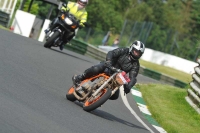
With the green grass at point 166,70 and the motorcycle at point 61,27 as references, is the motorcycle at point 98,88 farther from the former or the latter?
→ the green grass at point 166,70

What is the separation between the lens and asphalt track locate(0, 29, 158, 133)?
895 centimetres

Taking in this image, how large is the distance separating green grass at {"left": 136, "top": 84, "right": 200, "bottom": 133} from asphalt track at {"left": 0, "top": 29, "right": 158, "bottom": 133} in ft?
1.59

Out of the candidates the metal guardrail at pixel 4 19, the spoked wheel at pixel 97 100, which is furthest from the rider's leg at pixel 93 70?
the metal guardrail at pixel 4 19

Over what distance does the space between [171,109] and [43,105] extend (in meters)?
6.83

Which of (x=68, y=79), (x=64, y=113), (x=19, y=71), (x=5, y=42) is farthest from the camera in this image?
(x=5, y=42)

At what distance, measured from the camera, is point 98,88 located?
39.5 feet

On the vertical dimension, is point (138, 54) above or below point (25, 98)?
above

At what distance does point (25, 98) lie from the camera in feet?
35.3

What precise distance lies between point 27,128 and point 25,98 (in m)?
2.43

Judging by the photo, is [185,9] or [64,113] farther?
[185,9]

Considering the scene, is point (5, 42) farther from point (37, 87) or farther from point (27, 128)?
point (27, 128)

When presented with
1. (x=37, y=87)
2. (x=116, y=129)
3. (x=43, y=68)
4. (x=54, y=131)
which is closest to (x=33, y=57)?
(x=43, y=68)

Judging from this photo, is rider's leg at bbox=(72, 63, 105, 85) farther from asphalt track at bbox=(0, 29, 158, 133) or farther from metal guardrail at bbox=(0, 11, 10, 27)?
metal guardrail at bbox=(0, 11, 10, 27)

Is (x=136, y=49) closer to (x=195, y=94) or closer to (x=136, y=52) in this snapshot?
(x=136, y=52)
